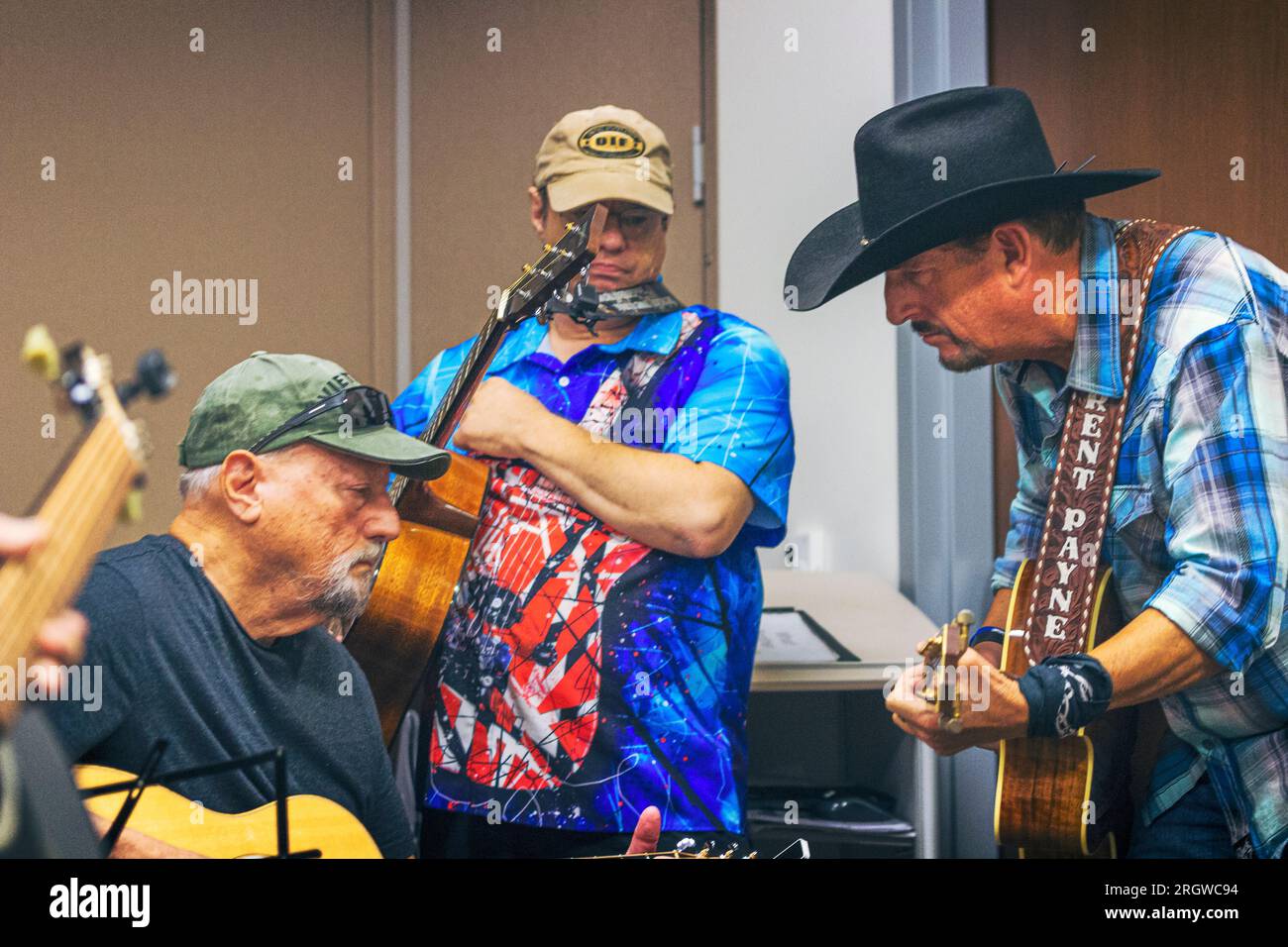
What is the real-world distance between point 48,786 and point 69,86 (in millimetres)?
1206

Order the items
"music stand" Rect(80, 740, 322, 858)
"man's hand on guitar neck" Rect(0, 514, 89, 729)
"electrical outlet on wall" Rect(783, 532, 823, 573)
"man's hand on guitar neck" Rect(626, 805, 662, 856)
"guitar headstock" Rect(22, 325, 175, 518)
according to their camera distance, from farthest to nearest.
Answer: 1. "electrical outlet on wall" Rect(783, 532, 823, 573)
2. "man's hand on guitar neck" Rect(626, 805, 662, 856)
3. "music stand" Rect(80, 740, 322, 858)
4. "guitar headstock" Rect(22, 325, 175, 518)
5. "man's hand on guitar neck" Rect(0, 514, 89, 729)

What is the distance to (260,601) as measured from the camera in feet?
6.00

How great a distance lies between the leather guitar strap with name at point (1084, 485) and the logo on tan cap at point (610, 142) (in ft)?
2.16

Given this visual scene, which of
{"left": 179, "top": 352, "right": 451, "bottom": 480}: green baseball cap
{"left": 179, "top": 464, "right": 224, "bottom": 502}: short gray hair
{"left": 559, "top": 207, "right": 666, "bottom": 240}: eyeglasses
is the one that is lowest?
{"left": 179, "top": 464, "right": 224, "bottom": 502}: short gray hair

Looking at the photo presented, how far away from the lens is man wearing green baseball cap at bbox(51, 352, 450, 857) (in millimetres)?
1722

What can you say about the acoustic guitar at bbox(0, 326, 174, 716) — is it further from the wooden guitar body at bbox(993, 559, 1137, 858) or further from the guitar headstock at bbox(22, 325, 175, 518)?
the wooden guitar body at bbox(993, 559, 1137, 858)

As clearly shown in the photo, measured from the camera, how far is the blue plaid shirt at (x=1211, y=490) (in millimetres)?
1832

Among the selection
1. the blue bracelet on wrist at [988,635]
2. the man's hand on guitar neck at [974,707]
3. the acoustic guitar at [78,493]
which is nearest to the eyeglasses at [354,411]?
the acoustic guitar at [78,493]

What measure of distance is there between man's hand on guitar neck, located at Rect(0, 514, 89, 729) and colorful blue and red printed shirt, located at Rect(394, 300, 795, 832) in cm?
86

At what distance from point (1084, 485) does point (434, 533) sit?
34.7 inches

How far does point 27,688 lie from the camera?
112cm

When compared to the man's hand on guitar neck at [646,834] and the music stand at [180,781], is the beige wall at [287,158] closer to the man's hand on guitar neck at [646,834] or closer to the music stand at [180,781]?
the music stand at [180,781]

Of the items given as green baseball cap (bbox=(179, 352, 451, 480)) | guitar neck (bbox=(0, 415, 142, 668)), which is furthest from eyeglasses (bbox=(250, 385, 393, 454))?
guitar neck (bbox=(0, 415, 142, 668))
